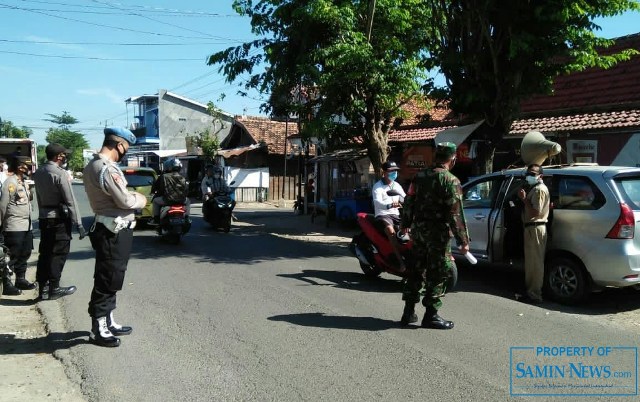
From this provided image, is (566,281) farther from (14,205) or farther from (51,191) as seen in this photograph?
(14,205)

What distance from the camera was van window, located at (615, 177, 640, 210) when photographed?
606cm

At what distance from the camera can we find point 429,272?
5211 millimetres

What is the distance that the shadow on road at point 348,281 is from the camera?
24.0 feet

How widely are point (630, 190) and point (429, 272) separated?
109 inches

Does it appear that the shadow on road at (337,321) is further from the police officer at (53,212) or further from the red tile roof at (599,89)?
the red tile roof at (599,89)

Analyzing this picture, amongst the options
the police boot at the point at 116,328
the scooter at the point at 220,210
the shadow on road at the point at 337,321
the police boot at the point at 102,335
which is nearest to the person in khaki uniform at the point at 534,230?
the shadow on road at the point at 337,321

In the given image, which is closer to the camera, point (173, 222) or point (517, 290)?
point (517, 290)

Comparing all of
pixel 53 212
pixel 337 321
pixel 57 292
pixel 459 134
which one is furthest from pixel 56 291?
pixel 459 134

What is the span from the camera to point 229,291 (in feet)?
23.4

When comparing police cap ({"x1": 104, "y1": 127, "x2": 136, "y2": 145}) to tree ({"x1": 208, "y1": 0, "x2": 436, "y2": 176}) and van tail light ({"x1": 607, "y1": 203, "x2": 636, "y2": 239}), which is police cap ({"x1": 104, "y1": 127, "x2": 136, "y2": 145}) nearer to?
van tail light ({"x1": 607, "y1": 203, "x2": 636, "y2": 239})

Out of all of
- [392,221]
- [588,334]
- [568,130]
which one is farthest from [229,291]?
[568,130]

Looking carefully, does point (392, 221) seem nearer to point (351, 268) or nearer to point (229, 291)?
point (351, 268)

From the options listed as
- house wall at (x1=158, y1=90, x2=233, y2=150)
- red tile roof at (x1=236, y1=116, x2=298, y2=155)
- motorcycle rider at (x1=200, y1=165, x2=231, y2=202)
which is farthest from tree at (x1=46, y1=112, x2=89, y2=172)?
motorcycle rider at (x1=200, y1=165, x2=231, y2=202)

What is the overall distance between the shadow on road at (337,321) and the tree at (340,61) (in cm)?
715
